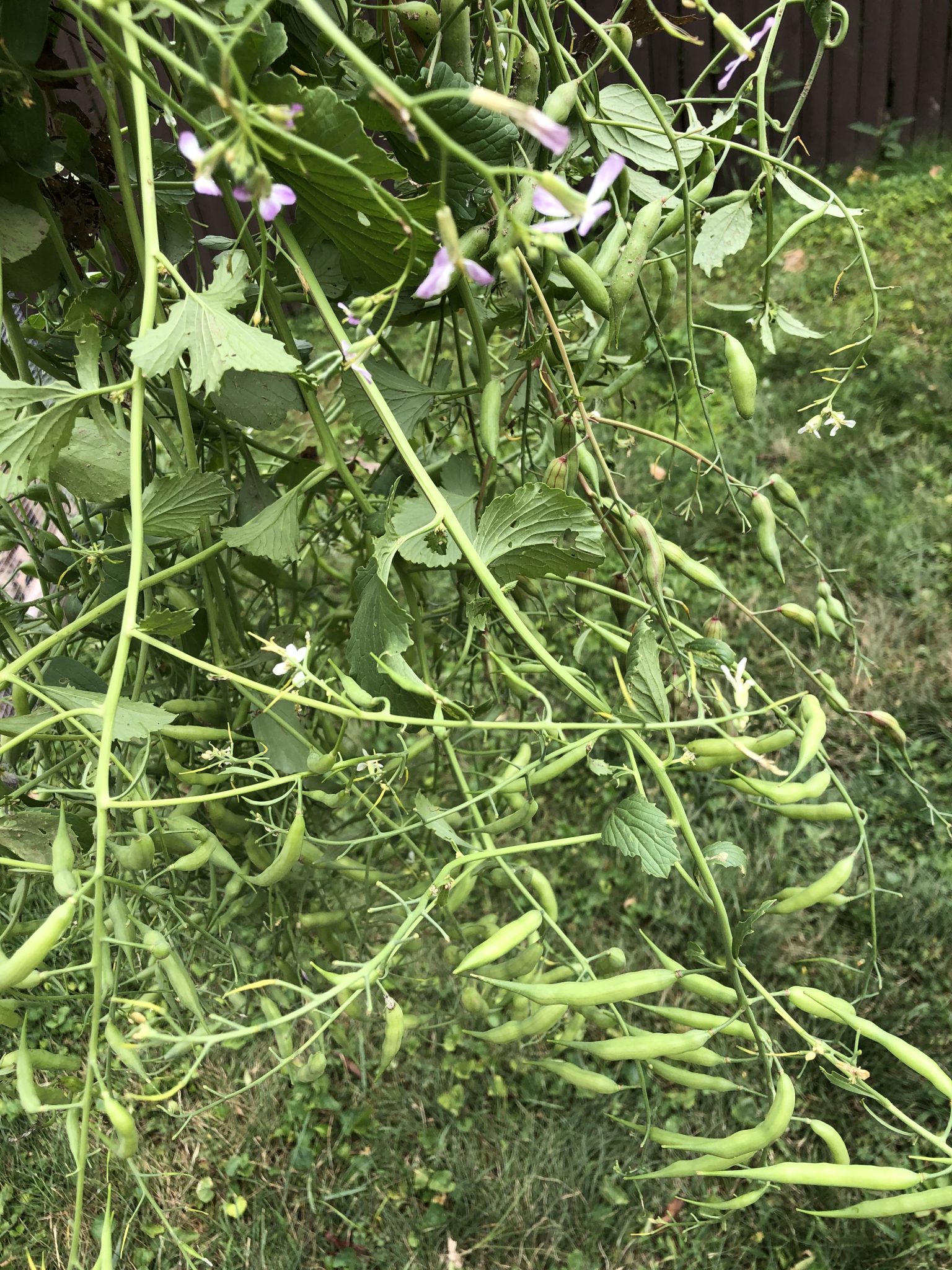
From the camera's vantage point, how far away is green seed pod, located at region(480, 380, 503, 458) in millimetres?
521

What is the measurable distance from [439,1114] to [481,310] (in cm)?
97

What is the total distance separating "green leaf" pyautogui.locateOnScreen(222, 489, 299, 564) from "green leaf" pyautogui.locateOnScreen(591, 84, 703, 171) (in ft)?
0.94

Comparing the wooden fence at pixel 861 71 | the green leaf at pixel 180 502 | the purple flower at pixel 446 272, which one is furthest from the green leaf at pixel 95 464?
the wooden fence at pixel 861 71

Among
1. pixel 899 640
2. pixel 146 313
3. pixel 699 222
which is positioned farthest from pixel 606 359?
pixel 899 640

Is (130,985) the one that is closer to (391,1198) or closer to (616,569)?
(391,1198)

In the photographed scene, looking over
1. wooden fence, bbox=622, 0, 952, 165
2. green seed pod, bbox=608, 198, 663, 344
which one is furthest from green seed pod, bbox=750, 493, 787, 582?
wooden fence, bbox=622, 0, 952, 165

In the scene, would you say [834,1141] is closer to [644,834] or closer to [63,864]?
[644,834]

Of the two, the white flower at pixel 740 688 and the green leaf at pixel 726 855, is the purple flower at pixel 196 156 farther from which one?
the green leaf at pixel 726 855

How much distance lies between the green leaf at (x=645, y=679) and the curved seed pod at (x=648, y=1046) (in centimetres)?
18

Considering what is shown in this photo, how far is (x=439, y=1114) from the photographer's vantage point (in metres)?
1.19

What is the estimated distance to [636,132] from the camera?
61cm

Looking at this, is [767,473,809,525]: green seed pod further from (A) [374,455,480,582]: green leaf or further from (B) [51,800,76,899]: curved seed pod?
(B) [51,800,76,899]: curved seed pod

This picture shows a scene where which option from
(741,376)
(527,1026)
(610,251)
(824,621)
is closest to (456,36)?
(610,251)

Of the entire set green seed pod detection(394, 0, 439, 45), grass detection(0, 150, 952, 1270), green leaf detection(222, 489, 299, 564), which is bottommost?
grass detection(0, 150, 952, 1270)
